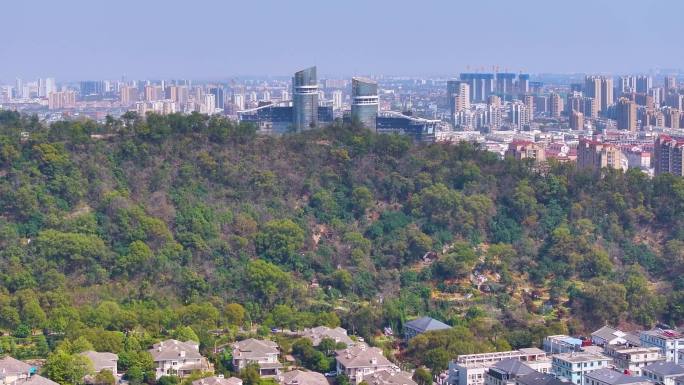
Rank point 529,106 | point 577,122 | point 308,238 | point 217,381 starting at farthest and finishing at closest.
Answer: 1. point 529,106
2. point 577,122
3. point 308,238
4. point 217,381

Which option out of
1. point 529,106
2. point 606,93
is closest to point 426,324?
point 529,106

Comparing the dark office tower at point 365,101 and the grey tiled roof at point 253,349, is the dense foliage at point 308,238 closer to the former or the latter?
the grey tiled roof at point 253,349

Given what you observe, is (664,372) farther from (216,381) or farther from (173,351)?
(173,351)

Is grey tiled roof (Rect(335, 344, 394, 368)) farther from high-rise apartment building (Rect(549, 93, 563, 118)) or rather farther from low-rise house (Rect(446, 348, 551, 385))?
high-rise apartment building (Rect(549, 93, 563, 118))

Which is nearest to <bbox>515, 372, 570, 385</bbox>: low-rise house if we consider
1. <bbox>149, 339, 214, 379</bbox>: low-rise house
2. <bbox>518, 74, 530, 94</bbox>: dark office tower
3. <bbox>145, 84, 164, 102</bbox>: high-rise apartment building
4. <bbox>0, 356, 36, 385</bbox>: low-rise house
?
<bbox>149, 339, 214, 379</bbox>: low-rise house

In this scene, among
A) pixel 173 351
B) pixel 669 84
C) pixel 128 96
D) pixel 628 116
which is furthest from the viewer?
pixel 669 84

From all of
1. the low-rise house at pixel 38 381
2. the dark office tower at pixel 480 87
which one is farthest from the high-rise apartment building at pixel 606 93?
the low-rise house at pixel 38 381
